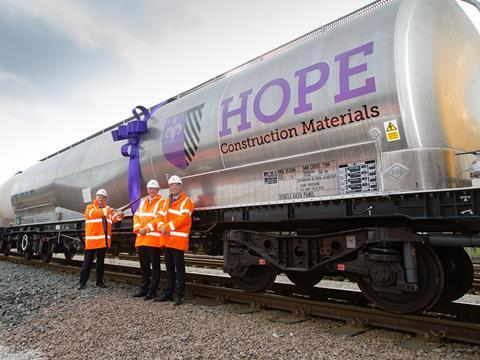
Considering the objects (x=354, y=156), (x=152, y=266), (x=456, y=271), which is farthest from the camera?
(x=152, y=266)

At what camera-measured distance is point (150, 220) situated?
260 inches

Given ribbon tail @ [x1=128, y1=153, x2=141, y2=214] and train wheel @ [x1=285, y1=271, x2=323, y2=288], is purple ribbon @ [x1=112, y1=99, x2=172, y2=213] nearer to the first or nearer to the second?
ribbon tail @ [x1=128, y1=153, x2=141, y2=214]

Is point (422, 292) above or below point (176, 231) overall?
below

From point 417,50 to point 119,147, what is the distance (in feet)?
20.8

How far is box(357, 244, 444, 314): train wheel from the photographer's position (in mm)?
4129

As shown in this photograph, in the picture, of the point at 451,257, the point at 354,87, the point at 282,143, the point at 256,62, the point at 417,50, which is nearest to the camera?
the point at 417,50

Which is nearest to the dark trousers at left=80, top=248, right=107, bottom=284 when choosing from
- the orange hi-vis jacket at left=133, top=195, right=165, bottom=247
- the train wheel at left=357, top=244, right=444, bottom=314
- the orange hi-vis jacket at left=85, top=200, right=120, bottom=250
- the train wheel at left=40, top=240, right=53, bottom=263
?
the orange hi-vis jacket at left=85, top=200, right=120, bottom=250

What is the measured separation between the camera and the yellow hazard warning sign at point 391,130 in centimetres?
401

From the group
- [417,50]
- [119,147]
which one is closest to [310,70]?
[417,50]

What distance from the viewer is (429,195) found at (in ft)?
12.6

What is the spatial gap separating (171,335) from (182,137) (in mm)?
3367

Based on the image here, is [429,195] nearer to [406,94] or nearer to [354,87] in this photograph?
[406,94]

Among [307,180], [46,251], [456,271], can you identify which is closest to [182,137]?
[307,180]

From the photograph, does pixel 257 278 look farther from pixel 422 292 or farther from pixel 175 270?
pixel 422 292
